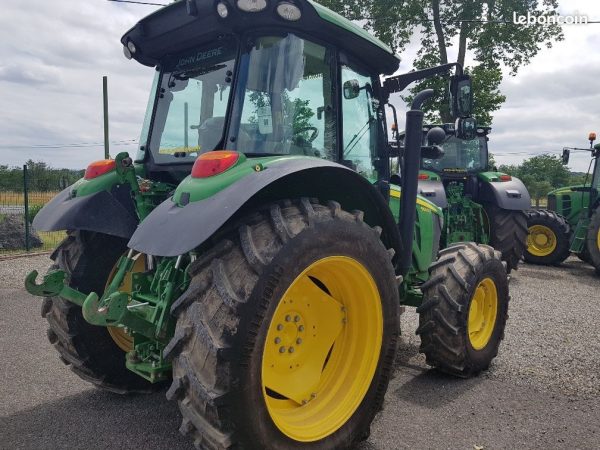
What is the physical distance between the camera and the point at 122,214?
3107 millimetres

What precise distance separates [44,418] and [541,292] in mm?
6811

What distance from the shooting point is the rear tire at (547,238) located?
33.2 ft

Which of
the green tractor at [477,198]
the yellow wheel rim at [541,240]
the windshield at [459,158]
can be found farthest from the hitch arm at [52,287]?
the yellow wheel rim at [541,240]

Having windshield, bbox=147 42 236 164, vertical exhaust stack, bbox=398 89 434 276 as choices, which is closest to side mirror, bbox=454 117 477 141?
vertical exhaust stack, bbox=398 89 434 276

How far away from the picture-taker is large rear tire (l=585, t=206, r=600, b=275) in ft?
29.3

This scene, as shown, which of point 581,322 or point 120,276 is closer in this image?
point 120,276

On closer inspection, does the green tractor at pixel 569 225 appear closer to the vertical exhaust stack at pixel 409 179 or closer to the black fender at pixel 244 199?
the vertical exhaust stack at pixel 409 179

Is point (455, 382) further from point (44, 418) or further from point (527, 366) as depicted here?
point (44, 418)

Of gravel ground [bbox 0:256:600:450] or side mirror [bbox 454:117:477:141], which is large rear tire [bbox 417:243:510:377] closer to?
gravel ground [bbox 0:256:600:450]

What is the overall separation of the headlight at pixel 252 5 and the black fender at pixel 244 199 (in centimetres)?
82

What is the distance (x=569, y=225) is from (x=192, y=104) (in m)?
9.74

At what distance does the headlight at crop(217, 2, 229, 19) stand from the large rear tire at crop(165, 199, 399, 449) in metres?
1.06

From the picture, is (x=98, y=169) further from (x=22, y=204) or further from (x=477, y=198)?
(x=22, y=204)

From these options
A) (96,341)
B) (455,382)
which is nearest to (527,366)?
(455,382)
